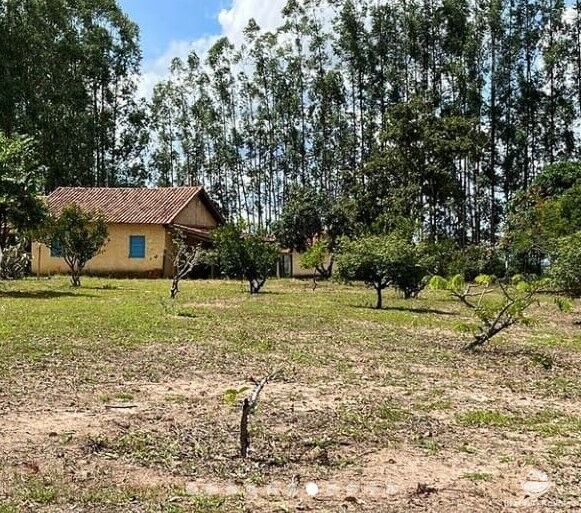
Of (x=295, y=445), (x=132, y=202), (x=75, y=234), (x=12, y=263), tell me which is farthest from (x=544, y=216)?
(x=295, y=445)

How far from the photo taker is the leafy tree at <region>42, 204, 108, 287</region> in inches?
859

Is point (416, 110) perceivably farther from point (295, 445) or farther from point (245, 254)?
point (295, 445)

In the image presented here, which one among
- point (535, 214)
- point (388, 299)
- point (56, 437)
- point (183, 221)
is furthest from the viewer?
point (183, 221)

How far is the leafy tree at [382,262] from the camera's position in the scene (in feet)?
59.6

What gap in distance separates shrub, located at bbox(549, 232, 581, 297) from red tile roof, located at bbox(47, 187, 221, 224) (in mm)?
19279

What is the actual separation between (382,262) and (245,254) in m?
5.32

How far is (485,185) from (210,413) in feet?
114

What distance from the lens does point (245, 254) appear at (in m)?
22.0

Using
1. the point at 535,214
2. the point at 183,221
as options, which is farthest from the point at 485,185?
the point at 183,221

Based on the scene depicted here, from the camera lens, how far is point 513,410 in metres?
6.74

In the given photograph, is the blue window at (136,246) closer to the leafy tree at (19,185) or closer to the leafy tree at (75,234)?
the leafy tree at (75,234)

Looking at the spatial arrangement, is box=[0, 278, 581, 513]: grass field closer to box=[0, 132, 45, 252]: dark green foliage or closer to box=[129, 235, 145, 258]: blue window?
box=[0, 132, 45, 252]: dark green foliage

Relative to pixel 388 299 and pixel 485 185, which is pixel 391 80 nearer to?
pixel 485 185

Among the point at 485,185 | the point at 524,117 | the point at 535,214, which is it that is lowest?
the point at 535,214
